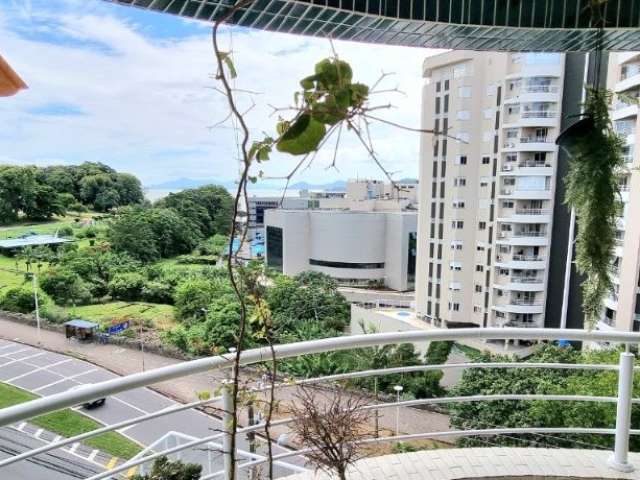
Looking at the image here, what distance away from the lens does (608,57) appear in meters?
1.72

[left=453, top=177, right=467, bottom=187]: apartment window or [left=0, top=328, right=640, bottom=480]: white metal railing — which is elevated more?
[left=453, top=177, right=467, bottom=187]: apartment window

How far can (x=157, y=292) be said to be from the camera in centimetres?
2180

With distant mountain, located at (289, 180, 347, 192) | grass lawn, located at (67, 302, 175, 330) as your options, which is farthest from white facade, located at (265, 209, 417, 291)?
distant mountain, located at (289, 180, 347, 192)

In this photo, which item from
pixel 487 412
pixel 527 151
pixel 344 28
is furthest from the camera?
pixel 527 151

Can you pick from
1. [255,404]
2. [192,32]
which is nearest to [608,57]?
[192,32]

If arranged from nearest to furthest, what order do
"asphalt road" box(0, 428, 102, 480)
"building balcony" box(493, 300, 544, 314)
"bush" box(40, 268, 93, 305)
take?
"asphalt road" box(0, 428, 102, 480) < "building balcony" box(493, 300, 544, 314) < "bush" box(40, 268, 93, 305)

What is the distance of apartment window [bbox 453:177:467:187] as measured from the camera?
16.4 m

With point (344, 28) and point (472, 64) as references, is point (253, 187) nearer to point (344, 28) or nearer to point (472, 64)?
point (344, 28)

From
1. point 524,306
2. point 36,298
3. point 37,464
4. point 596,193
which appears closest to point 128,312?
point 36,298

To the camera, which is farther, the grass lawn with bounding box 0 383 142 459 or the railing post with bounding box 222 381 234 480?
the grass lawn with bounding box 0 383 142 459

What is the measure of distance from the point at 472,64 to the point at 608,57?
15.6 metres

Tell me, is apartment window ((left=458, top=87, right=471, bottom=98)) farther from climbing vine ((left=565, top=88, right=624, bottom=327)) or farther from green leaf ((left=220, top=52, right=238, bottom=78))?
green leaf ((left=220, top=52, right=238, bottom=78))

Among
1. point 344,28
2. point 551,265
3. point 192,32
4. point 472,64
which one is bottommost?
point 551,265

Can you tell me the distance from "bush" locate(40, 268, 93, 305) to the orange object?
2322 centimetres
